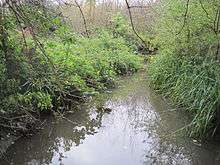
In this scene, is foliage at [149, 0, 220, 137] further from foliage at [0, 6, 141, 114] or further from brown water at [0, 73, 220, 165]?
foliage at [0, 6, 141, 114]

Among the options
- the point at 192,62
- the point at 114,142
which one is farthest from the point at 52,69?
the point at 192,62

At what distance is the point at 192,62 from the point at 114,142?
299 centimetres

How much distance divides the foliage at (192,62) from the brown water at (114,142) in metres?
0.42

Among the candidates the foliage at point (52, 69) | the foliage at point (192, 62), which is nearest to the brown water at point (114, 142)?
the foliage at point (192, 62)

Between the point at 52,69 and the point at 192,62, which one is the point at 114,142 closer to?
the point at 192,62

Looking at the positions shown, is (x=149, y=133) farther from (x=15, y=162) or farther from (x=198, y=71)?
(x=15, y=162)

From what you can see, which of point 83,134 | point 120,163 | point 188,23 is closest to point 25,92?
point 83,134

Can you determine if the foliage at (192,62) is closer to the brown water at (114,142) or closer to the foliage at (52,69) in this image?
the brown water at (114,142)

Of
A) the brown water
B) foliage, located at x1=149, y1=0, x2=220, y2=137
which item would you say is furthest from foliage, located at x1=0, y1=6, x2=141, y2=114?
foliage, located at x1=149, y1=0, x2=220, y2=137

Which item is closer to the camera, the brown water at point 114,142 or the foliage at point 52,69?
the foliage at point 52,69

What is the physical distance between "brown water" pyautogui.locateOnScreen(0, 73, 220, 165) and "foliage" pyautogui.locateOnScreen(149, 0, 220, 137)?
421 millimetres

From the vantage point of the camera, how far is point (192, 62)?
865 cm

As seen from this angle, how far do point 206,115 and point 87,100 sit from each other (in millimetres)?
3488

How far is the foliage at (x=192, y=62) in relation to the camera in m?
6.50
